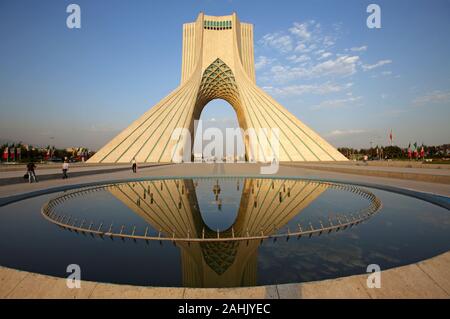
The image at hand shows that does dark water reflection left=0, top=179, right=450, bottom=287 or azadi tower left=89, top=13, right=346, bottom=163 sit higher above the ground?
azadi tower left=89, top=13, right=346, bottom=163

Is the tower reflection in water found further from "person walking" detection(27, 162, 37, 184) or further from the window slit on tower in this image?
the window slit on tower

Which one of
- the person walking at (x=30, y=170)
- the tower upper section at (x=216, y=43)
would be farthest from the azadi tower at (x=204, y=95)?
the person walking at (x=30, y=170)

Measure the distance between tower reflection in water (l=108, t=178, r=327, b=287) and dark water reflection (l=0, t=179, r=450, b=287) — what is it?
2cm

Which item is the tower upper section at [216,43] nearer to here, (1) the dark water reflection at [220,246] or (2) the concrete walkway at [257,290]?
(1) the dark water reflection at [220,246]

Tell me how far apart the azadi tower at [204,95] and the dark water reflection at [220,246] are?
770 inches

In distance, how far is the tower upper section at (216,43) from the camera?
35.9 m

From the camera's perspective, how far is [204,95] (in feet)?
128

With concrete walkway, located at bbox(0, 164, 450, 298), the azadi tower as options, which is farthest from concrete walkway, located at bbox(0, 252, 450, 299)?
the azadi tower

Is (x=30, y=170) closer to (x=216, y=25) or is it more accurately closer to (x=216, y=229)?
(x=216, y=229)

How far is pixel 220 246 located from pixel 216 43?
37511 millimetres

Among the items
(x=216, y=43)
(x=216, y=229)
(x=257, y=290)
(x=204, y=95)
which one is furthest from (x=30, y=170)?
(x=216, y=43)

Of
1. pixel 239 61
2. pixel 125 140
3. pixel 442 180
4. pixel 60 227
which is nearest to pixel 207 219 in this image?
pixel 60 227

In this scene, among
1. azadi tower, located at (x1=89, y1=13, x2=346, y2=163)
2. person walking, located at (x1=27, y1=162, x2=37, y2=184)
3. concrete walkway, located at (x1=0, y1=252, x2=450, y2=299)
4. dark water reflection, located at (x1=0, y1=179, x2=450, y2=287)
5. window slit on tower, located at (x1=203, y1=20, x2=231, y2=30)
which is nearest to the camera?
concrete walkway, located at (x1=0, y1=252, x2=450, y2=299)

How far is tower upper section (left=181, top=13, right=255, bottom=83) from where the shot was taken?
35.9m
